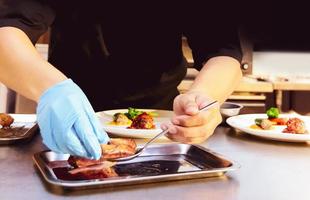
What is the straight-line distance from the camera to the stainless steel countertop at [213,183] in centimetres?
69

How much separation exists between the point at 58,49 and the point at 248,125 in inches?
27.5

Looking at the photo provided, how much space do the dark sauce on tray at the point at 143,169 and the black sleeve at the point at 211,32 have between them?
0.52 meters

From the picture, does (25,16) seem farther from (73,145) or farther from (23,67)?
(73,145)

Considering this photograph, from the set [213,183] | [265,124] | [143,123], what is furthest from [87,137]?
[265,124]

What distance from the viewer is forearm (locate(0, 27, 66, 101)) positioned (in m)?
0.89

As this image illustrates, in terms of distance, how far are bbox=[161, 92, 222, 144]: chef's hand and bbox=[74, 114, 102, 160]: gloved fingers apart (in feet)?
0.71

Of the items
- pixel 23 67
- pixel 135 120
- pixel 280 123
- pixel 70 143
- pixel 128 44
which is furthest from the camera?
pixel 128 44

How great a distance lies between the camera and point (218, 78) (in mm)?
1172

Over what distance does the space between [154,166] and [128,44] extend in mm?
706

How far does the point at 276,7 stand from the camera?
3324 mm

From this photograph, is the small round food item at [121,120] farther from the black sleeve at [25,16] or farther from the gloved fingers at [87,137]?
the gloved fingers at [87,137]

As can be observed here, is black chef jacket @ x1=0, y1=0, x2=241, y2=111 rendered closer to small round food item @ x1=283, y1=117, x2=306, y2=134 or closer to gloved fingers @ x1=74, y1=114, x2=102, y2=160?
small round food item @ x1=283, y1=117, x2=306, y2=134

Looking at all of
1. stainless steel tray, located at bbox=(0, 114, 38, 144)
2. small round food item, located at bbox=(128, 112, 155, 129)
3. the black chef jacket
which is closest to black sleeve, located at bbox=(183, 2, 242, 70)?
the black chef jacket

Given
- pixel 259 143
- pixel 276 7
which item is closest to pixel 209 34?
pixel 259 143
